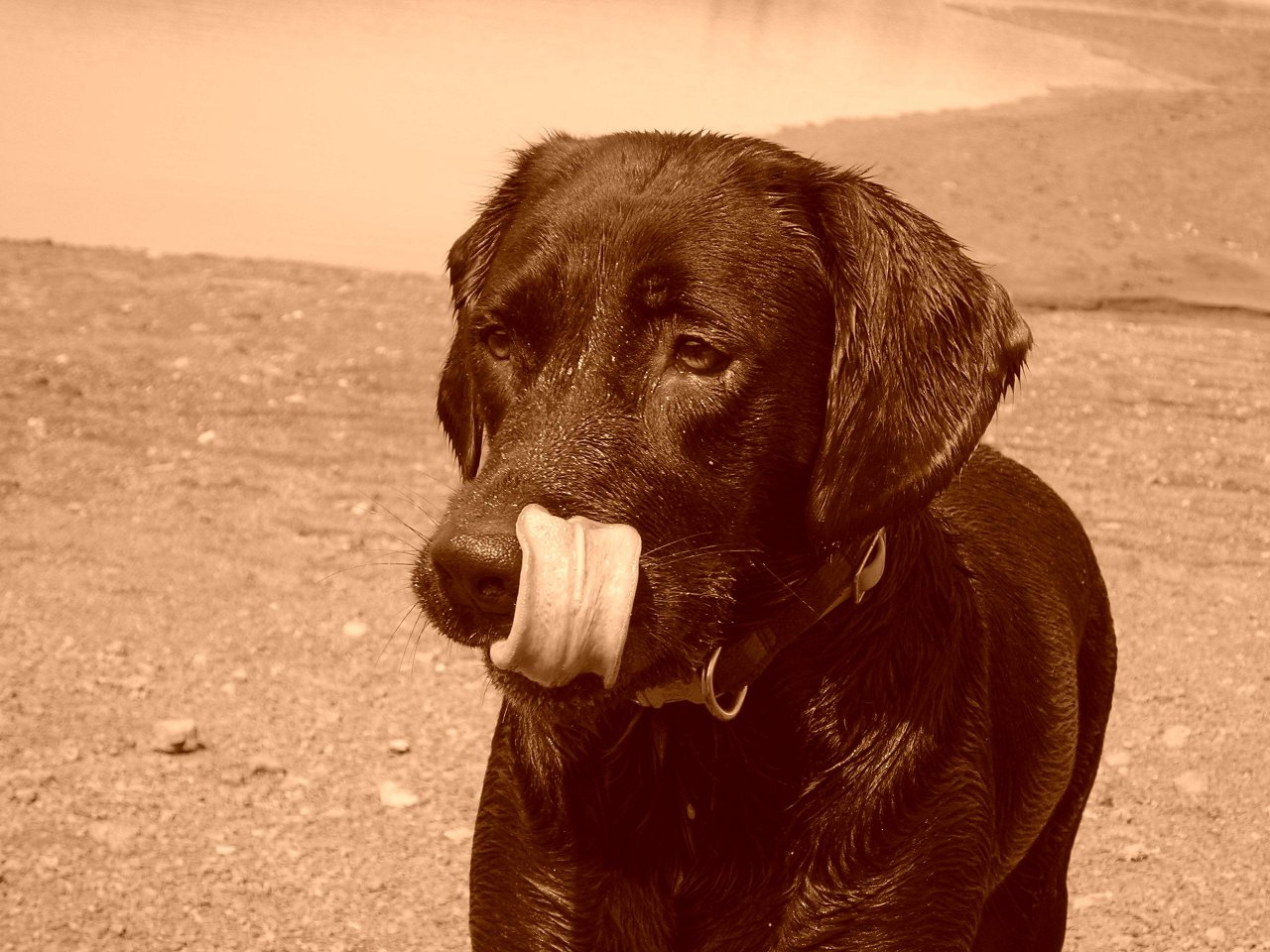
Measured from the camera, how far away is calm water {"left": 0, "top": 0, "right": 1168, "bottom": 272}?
13812 millimetres

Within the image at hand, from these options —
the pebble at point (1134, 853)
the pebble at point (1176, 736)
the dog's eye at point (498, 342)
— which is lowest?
the pebble at point (1176, 736)

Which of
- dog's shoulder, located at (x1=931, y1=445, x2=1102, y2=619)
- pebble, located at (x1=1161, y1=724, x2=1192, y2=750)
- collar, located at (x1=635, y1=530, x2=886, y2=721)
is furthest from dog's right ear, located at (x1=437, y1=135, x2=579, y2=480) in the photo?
pebble, located at (x1=1161, y1=724, x2=1192, y2=750)

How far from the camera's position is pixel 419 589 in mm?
3121

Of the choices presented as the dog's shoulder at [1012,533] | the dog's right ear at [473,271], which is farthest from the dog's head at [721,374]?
the dog's shoulder at [1012,533]

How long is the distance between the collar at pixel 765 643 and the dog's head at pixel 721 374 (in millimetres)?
47

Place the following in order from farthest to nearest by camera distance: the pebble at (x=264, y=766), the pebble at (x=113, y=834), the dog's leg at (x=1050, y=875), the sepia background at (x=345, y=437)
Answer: the pebble at (x=264, y=766) → the sepia background at (x=345, y=437) → the pebble at (x=113, y=834) → the dog's leg at (x=1050, y=875)

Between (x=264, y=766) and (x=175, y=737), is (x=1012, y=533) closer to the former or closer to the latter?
(x=264, y=766)

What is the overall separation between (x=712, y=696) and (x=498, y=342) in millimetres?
818

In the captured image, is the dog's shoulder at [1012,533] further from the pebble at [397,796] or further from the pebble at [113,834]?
the pebble at [113,834]

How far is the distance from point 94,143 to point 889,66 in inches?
544

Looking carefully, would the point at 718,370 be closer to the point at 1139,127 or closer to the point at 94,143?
the point at 94,143

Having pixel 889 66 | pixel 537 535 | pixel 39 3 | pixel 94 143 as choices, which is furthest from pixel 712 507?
pixel 889 66

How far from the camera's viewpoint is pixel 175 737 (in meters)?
5.73

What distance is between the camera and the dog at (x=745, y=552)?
315 centimetres
